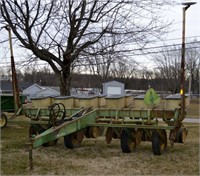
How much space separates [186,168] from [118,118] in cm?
202

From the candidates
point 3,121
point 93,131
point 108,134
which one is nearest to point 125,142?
point 108,134

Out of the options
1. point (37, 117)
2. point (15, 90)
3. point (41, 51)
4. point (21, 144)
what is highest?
point (41, 51)

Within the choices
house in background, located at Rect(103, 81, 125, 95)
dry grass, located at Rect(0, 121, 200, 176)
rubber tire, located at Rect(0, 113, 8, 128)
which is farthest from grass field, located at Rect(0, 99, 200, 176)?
house in background, located at Rect(103, 81, 125, 95)

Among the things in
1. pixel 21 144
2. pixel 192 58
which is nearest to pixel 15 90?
pixel 21 144

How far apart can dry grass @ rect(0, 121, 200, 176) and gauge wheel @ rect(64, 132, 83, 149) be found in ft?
0.46

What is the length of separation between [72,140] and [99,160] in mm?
1364

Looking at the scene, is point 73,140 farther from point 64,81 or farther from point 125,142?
point 64,81

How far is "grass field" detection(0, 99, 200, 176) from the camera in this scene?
231 inches

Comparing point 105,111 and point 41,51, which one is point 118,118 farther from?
point 41,51

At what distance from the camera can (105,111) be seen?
25.5 ft

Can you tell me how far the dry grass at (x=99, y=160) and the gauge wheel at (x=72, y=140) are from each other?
0.14 meters

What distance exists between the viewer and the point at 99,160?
266 inches

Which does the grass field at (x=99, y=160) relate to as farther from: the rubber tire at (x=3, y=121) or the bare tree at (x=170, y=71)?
the bare tree at (x=170, y=71)

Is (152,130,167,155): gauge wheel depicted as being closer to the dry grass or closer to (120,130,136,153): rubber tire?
the dry grass
